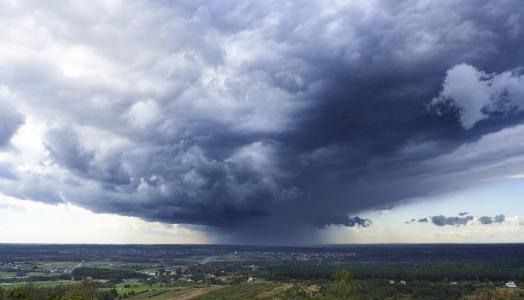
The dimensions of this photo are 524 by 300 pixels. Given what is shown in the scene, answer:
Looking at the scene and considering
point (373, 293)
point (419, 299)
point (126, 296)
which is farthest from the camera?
point (126, 296)

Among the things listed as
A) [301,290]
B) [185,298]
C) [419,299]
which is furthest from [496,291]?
[185,298]

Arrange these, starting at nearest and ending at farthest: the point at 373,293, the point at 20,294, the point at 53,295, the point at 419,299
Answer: the point at 53,295
the point at 20,294
the point at 419,299
the point at 373,293

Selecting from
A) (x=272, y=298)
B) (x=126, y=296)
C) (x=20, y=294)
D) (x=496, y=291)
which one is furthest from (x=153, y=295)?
(x=496, y=291)

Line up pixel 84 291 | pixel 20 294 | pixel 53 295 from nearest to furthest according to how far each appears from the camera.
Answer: pixel 84 291
pixel 53 295
pixel 20 294

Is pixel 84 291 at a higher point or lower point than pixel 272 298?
higher

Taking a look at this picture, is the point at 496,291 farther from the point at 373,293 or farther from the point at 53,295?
the point at 53,295

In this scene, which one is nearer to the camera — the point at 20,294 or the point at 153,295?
the point at 20,294

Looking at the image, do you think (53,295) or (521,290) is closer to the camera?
(53,295)

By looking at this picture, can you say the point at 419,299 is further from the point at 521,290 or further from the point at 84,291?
the point at 84,291

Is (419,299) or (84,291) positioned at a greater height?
(84,291)
